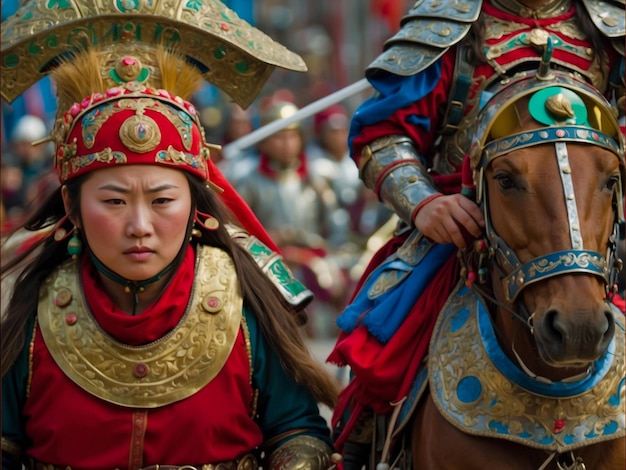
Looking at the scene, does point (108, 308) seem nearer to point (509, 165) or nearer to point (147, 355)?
point (147, 355)

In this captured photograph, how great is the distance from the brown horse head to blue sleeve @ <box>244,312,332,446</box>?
32.7 inches

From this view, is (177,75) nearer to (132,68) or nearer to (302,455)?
(132,68)

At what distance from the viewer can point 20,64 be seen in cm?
530

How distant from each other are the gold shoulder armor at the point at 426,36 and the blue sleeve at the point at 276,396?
0.93 metres

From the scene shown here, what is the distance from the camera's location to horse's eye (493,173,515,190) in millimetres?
4344

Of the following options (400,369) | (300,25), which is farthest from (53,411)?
(300,25)

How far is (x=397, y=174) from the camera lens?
4.98m

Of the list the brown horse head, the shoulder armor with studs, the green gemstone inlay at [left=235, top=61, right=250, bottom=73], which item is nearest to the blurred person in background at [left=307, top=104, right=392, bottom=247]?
the green gemstone inlay at [left=235, top=61, right=250, bottom=73]

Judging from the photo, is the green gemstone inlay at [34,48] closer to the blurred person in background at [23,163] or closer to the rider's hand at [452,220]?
the rider's hand at [452,220]

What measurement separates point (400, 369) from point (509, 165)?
→ 830 millimetres

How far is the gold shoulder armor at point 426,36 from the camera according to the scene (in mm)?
4965

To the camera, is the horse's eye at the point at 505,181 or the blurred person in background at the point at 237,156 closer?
the horse's eye at the point at 505,181

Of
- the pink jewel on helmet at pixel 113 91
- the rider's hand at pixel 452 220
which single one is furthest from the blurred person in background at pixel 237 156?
the rider's hand at pixel 452 220

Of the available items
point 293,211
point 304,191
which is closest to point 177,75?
point 293,211
